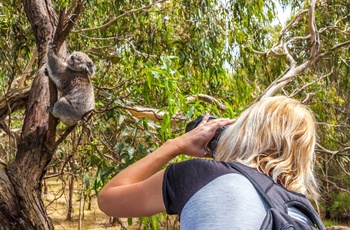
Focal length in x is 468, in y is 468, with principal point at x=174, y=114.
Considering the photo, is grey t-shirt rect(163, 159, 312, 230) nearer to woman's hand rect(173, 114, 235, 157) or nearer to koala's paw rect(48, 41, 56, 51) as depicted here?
woman's hand rect(173, 114, 235, 157)

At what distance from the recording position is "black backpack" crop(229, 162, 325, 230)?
676mm

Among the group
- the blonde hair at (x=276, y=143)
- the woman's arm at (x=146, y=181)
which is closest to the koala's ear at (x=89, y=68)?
the woman's arm at (x=146, y=181)

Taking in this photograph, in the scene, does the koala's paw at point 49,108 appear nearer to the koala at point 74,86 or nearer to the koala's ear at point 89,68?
the koala at point 74,86

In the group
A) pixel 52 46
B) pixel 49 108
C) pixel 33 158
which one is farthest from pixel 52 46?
pixel 33 158

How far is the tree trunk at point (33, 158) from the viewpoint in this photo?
2338mm

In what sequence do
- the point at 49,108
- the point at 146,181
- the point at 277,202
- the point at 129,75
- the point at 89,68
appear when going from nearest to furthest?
the point at 277,202 → the point at 146,181 → the point at 49,108 → the point at 89,68 → the point at 129,75

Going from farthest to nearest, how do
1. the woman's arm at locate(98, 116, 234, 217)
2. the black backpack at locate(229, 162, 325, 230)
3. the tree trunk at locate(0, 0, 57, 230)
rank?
the tree trunk at locate(0, 0, 57, 230) < the woman's arm at locate(98, 116, 234, 217) < the black backpack at locate(229, 162, 325, 230)

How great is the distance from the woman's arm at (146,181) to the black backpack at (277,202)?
0.52ft

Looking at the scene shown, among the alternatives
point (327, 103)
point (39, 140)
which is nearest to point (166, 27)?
point (39, 140)

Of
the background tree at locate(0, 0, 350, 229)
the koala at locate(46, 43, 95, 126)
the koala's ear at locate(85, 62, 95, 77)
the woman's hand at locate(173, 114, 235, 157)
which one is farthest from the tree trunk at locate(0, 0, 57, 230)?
the woman's hand at locate(173, 114, 235, 157)

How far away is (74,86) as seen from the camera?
3.02 meters

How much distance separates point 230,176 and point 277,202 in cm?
8

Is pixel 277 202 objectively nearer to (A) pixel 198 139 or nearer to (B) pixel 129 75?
(A) pixel 198 139

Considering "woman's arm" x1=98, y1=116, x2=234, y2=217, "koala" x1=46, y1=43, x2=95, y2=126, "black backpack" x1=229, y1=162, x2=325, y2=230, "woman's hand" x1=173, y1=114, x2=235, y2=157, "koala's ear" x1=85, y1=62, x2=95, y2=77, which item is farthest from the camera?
"koala's ear" x1=85, y1=62, x2=95, y2=77
